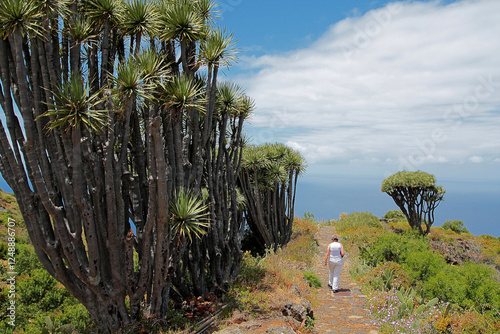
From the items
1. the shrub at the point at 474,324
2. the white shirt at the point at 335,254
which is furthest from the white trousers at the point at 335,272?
the shrub at the point at 474,324

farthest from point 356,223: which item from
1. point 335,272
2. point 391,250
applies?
point 335,272

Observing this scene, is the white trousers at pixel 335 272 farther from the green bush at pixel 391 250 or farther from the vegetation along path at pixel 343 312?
the green bush at pixel 391 250

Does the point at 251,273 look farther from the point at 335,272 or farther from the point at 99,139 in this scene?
the point at 99,139

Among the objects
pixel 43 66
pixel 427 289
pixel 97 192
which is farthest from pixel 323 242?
pixel 43 66

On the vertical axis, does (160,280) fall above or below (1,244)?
above

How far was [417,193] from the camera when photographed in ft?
70.4

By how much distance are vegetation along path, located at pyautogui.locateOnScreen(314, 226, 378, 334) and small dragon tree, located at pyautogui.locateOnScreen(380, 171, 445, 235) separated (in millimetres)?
12393

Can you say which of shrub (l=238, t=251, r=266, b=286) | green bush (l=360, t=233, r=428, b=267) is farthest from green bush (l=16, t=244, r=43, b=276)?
green bush (l=360, t=233, r=428, b=267)

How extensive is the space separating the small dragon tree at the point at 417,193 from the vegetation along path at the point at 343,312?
12.4 m

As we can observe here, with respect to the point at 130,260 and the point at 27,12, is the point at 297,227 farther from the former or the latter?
the point at 27,12

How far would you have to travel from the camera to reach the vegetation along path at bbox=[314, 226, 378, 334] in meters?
6.99

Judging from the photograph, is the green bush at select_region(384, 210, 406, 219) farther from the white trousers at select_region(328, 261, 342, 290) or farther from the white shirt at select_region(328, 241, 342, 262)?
the white shirt at select_region(328, 241, 342, 262)

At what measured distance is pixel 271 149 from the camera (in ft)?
48.3

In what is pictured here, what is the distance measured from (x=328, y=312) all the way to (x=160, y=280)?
4.35m
